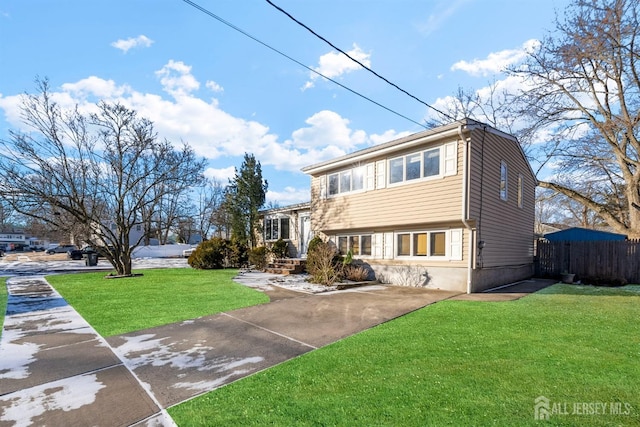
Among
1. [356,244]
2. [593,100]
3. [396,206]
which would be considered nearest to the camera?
[396,206]

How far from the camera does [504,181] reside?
38.4 ft

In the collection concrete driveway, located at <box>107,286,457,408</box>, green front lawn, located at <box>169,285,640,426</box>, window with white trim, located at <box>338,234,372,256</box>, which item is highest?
window with white trim, located at <box>338,234,372,256</box>

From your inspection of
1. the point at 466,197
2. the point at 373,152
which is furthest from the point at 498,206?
the point at 373,152

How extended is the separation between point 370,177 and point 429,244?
3515 mm

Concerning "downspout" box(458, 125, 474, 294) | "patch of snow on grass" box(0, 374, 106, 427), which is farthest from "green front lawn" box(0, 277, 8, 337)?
"downspout" box(458, 125, 474, 294)

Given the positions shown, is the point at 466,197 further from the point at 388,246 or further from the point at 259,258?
the point at 259,258

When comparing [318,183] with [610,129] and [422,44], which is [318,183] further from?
[610,129]

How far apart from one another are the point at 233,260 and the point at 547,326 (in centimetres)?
1595

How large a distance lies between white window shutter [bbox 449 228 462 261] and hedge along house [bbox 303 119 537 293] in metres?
0.03

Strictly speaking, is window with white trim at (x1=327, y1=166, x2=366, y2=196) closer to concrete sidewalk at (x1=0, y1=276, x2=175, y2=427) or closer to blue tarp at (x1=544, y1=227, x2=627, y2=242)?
concrete sidewalk at (x1=0, y1=276, x2=175, y2=427)

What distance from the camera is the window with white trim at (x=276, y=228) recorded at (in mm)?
18984

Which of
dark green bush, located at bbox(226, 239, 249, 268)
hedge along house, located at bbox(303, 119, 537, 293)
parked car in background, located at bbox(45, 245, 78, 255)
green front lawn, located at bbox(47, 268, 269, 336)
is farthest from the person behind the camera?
parked car in background, located at bbox(45, 245, 78, 255)

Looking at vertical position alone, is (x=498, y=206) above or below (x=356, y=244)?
above

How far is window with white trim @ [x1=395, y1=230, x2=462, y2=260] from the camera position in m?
10.1
